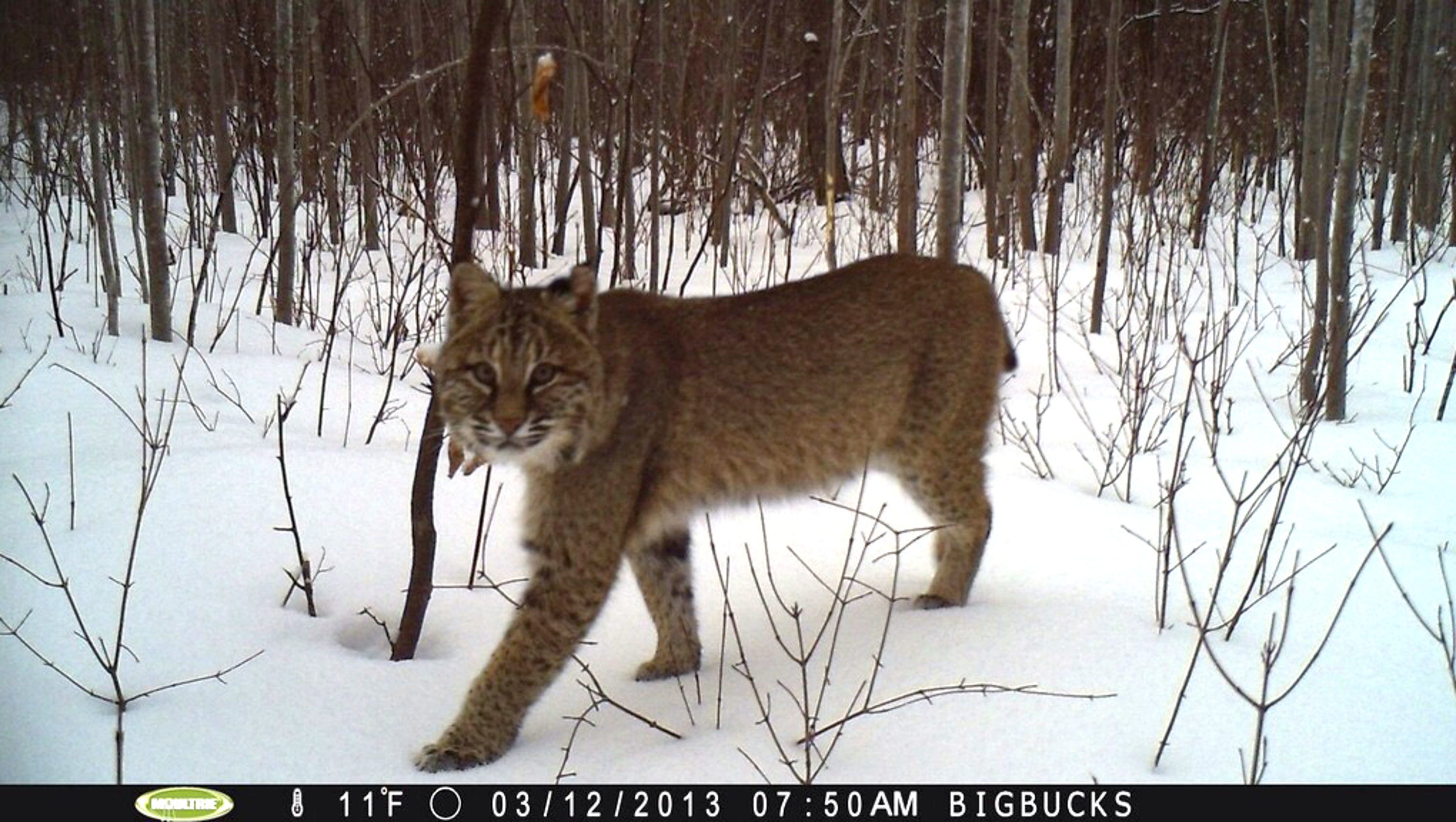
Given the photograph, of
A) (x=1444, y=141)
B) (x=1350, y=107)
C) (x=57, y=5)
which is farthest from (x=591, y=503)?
(x=1444, y=141)

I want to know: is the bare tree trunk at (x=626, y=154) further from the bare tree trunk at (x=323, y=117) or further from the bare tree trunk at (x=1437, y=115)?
the bare tree trunk at (x=1437, y=115)

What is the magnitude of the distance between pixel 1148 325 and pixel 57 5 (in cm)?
682

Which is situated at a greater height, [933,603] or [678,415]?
[678,415]

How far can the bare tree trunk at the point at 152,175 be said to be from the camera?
19.6 ft

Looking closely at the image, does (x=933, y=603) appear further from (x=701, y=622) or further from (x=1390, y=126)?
(x=1390, y=126)

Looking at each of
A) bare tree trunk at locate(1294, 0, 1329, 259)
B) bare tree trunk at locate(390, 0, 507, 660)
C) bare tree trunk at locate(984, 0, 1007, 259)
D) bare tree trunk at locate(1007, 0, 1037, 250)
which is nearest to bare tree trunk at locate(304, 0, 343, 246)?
bare tree trunk at locate(984, 0, 1007, 259)

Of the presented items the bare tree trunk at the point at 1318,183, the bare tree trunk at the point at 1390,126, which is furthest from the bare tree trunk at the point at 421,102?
the bare tree trunk at the point at 1390,126

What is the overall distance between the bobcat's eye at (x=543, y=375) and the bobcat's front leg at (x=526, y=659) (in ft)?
1.64

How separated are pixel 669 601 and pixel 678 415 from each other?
0.64 m

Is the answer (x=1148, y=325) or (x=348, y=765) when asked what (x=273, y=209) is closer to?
(x=1148, y=325)

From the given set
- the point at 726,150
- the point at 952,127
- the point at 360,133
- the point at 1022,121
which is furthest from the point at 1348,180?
the point at 360,133

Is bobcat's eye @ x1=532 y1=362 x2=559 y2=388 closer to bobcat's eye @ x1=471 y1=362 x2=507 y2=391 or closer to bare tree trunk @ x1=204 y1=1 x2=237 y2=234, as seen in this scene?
bobcat's eye @ x1=471 y1=362 x2=507 y2=391

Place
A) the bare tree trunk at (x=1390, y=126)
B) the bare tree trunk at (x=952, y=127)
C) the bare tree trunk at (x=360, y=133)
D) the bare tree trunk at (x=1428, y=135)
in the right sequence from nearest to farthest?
the bare tree trunk at (x=952, y=127) → the bare tree trunk at (x=360, y=133) → the bare tree trunk at (x=1428, y=135) → the bare tree trunk at (x=1390, y=126)
